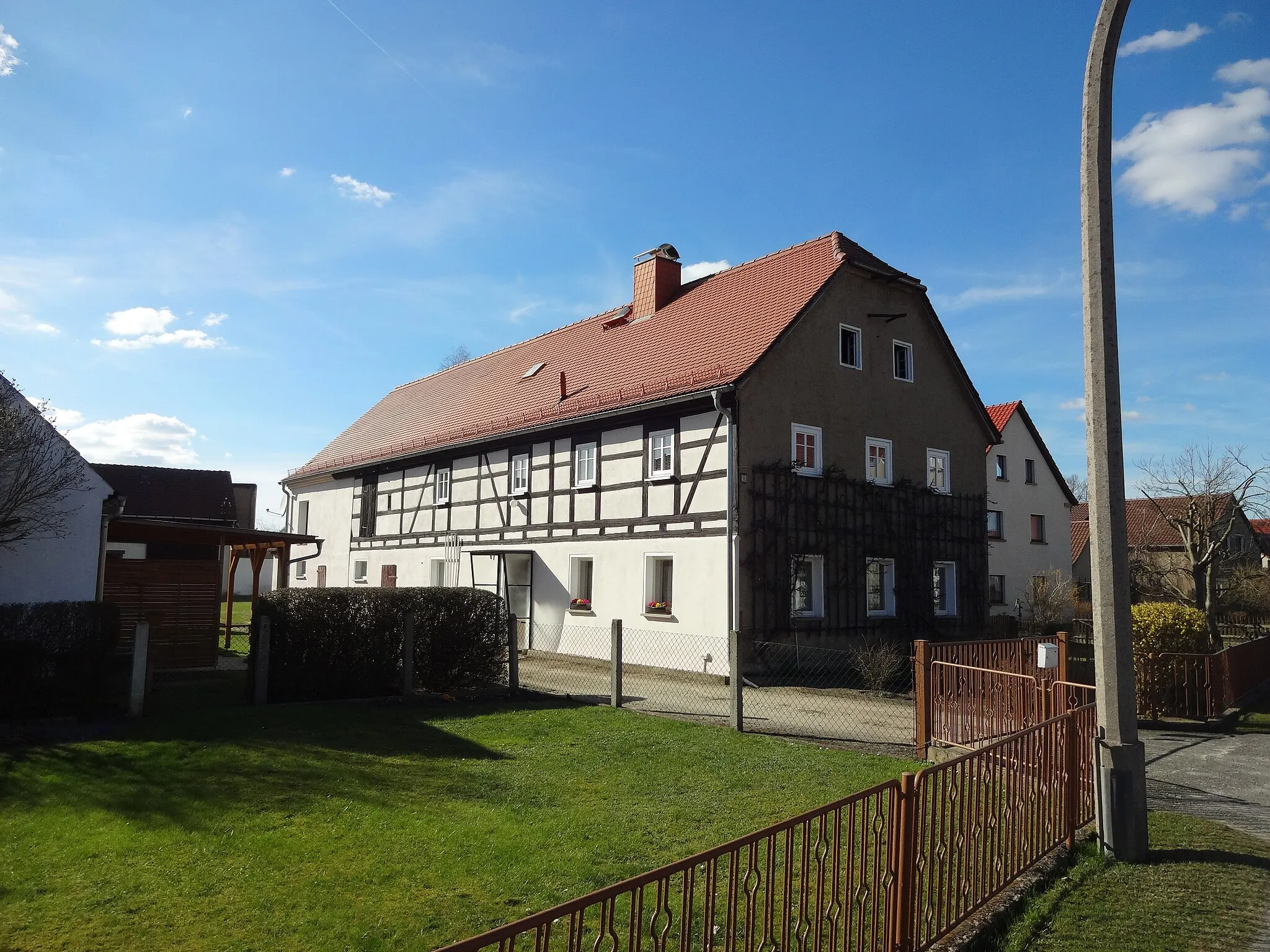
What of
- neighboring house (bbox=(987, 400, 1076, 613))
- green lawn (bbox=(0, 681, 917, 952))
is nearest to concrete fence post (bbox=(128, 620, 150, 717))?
green lawn (bbox=(0, 681, 917, 952))

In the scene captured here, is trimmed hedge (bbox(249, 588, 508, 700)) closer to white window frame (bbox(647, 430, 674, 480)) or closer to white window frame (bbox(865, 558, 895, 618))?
white window frame (bbox(647, 430, 674, 480))

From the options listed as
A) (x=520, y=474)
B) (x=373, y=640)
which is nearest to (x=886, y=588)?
(x=520, y=474)

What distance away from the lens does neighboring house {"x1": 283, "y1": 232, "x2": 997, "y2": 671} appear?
1739cm

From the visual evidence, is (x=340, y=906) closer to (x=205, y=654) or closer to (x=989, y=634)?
(x=205, y=654)

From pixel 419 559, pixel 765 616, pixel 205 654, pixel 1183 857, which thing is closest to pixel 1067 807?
pixel 1183 857

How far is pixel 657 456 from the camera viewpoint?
18.8 metres

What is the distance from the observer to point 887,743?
1034 centimetres

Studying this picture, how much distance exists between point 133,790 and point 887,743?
7.67 m

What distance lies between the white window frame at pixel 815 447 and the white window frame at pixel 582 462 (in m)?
4.50

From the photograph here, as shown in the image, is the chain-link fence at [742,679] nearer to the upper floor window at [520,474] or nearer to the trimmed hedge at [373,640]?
the trimmed hedge at [373,640]

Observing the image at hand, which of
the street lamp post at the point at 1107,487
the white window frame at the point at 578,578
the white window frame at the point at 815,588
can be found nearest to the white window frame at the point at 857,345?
the white window frame at the point at 815,588

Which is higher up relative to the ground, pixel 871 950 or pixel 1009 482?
pixel 1009 482

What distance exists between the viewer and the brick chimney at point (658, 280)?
76.3 ft

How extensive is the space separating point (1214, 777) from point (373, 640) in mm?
10319
